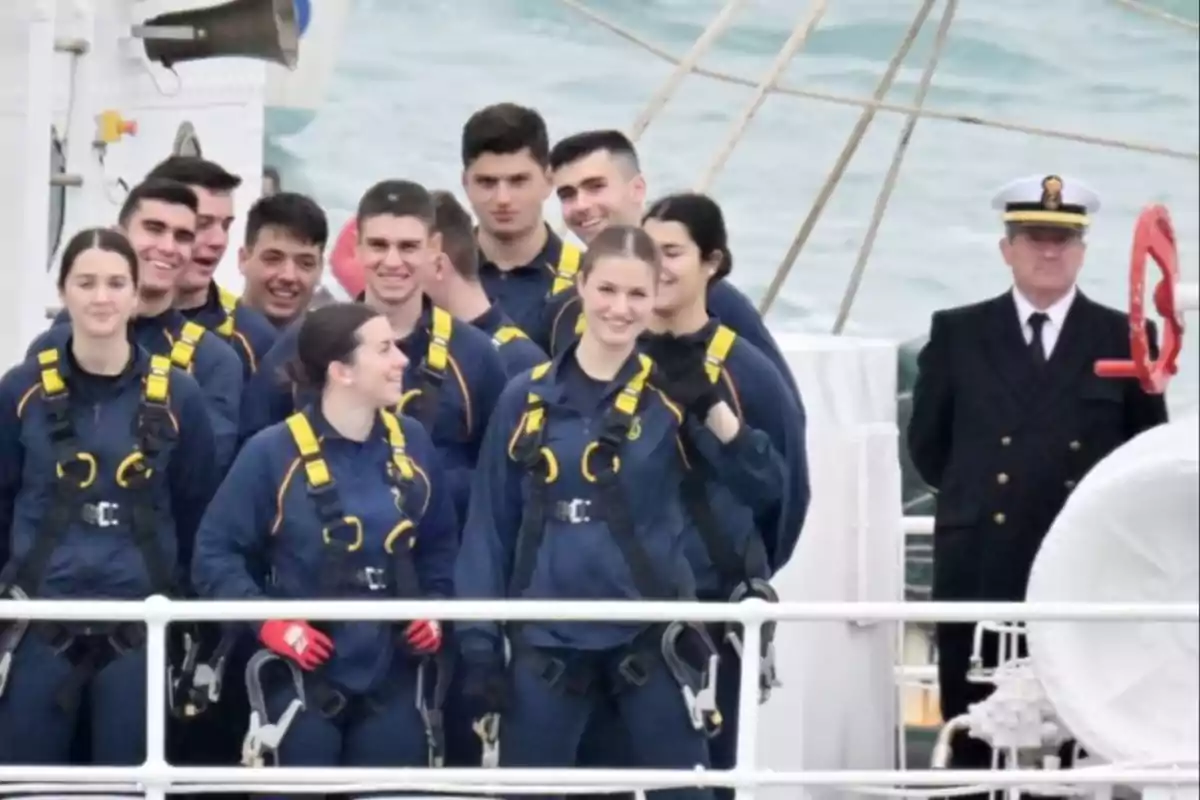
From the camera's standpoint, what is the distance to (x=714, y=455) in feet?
14.4

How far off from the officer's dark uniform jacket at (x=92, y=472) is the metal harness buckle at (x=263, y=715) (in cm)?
30

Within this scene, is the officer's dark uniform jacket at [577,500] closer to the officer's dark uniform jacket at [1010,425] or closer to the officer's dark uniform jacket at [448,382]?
the officer's dark uniform jacket at [448,382]

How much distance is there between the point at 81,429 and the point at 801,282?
37.4 feet

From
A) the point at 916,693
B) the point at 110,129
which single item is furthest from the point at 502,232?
the point at 916,693

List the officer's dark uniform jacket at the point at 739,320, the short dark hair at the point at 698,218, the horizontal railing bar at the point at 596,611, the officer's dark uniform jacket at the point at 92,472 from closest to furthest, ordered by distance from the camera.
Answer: the horizontal railing bar at the point at 596,611 → the officer's dark uniform jacket at the point at 92,472 → the short dark hair at the point at 698,218 → the officer's dark uniform jacket at the point at 739,320

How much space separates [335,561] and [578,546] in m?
0.42

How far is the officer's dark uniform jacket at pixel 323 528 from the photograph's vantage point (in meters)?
4.35

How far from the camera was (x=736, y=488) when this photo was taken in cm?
447

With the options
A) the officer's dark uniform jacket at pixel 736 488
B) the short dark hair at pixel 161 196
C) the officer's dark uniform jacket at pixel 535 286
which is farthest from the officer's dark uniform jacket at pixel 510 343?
the short dark hair at pixel 161 196

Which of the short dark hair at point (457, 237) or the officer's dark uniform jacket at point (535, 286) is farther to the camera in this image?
the officer's dark uniform jacket at point (535, 286)

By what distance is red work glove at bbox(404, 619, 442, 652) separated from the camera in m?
4.36

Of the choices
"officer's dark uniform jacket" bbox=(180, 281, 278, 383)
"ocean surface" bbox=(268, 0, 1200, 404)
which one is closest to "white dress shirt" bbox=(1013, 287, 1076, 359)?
"officer's dark uniform jacket" bbox=(180, 281, 278, 383)

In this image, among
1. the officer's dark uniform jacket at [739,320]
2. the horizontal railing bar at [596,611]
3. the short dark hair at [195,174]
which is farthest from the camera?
the short dark hair at [195,174]

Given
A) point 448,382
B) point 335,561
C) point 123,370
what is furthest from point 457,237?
point 335,561
